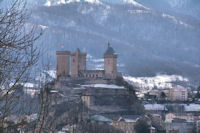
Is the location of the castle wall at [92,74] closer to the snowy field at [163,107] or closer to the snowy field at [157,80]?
the snowy field at [163,107]

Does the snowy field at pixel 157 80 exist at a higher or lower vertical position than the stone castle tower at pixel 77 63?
lower

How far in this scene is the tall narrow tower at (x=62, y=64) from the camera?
7269 cm

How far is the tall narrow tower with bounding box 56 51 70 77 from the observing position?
72688 millimetres

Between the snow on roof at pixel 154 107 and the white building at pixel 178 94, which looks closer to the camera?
the snow on roof at pixel 154 107

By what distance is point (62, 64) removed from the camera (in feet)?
243

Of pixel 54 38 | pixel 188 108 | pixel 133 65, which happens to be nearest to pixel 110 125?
pixel 188 108

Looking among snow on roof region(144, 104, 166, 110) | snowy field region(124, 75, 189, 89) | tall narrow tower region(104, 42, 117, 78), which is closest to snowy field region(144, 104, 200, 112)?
snow on roof region(144, 104, 166, 110)

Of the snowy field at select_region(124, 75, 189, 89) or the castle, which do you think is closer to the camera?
the castle

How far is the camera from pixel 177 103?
74.6 meters

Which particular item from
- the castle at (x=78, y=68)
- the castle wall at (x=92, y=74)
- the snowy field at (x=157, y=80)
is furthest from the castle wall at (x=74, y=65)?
the snowy field at (x=157, y=80)

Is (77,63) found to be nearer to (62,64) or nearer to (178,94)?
(62,64)

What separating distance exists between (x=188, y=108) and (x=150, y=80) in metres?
54.6

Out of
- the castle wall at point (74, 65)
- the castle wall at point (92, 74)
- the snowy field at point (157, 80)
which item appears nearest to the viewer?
the castle wall at point (74, 65)

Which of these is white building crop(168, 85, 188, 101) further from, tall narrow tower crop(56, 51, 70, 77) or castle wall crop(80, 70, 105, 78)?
tall narrow tower crop(56, 51, 70, 77)
